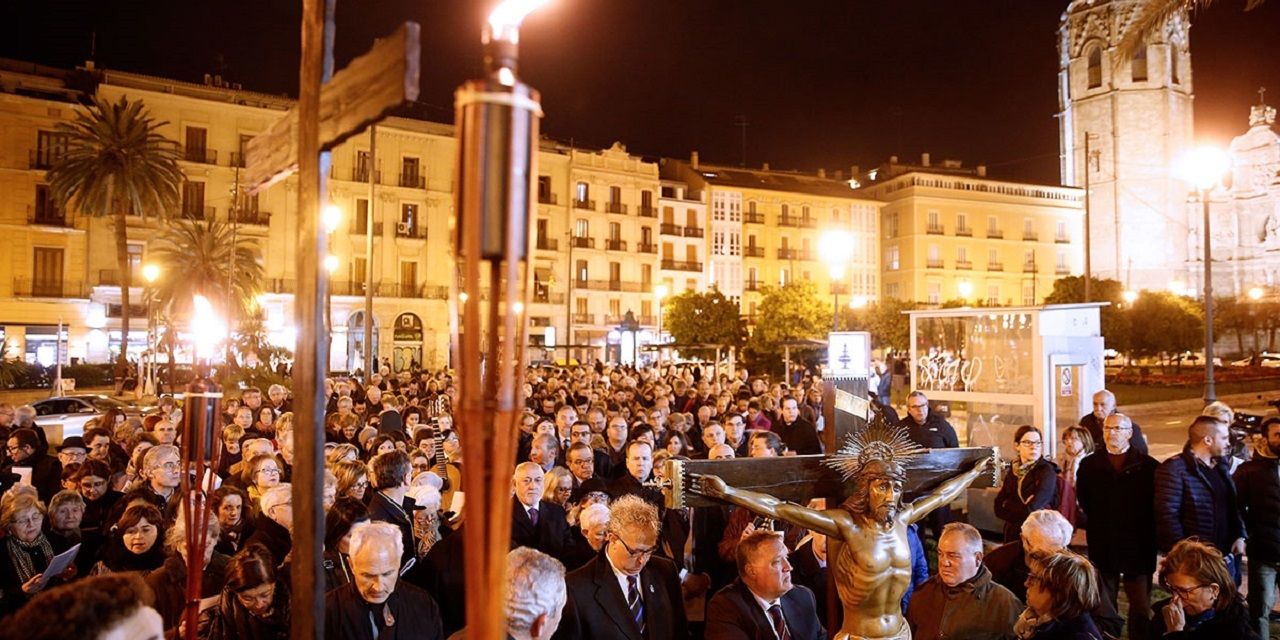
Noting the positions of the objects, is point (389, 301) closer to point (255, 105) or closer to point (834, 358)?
point (255, 105)

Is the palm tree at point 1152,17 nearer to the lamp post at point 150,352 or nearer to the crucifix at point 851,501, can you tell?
the crucifix at point 851,501

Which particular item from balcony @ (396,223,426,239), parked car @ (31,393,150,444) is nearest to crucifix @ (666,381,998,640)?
parked car @ (31,393,150,444)

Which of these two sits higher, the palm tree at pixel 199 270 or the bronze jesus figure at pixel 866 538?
the palm tree at pixel 199 270

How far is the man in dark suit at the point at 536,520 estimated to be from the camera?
5582mm

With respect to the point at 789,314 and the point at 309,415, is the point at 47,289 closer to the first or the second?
the point at 789,314

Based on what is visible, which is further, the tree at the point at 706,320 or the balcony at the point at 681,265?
the balcony at the point at 681,265

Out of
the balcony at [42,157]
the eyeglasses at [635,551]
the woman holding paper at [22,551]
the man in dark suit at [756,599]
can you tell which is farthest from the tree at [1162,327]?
the balcony at [42,157]

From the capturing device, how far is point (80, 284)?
143ft

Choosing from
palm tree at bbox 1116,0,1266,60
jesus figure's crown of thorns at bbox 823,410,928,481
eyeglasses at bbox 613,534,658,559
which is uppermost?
palm tree at bbox 1116,0,1266,60

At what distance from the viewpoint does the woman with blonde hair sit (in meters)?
3.81

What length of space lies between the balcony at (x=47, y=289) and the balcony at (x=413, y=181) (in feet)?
57.5

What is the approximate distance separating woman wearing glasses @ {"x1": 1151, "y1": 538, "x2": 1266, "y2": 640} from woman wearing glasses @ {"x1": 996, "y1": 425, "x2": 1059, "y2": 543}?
88.4 inches

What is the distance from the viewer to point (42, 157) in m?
42.8

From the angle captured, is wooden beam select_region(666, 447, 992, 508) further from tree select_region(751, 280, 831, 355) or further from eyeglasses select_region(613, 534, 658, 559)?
tree select_region(751, 280, 831, 355)
